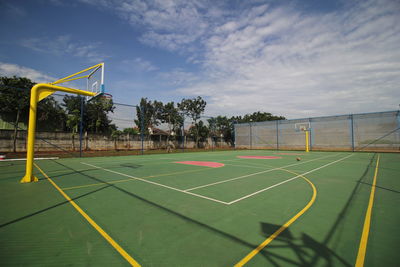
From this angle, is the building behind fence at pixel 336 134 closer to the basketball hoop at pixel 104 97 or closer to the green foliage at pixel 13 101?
the basketball hoop at pixel 104 97

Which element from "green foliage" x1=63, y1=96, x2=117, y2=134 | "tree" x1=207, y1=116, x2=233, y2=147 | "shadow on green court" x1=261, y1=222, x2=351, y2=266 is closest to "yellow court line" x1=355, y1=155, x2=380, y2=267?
"shadow on green court" x1=261, y1=222, x2=351, y2=266

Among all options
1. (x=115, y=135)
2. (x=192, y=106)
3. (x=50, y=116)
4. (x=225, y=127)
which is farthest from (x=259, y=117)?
(x=50, y=116)

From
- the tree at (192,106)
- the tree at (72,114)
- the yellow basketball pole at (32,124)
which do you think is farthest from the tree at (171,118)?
the yellow basketball pole at (32,124)

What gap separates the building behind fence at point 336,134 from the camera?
23.0m

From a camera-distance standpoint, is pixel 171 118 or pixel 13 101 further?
pixel 171 118

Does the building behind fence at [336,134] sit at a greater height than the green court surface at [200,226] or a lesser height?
greater

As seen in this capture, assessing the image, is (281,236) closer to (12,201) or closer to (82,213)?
(82,213)

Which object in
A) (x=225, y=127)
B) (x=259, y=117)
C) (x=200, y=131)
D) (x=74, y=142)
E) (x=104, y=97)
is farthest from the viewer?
(x=259, y=117)

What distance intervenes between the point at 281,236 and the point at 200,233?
3.92ft

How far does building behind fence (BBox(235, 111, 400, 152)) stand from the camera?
22969 mm

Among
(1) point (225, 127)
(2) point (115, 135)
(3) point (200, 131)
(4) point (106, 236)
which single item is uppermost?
(1) point (225, 127)

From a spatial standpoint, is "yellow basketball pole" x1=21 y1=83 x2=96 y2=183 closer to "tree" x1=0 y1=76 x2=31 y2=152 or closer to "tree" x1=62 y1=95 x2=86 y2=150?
"tree" x1=0 y1=76 x2=31 y2=152

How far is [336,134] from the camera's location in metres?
26.5

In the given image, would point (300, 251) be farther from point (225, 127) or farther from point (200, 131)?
point (225, 127)
